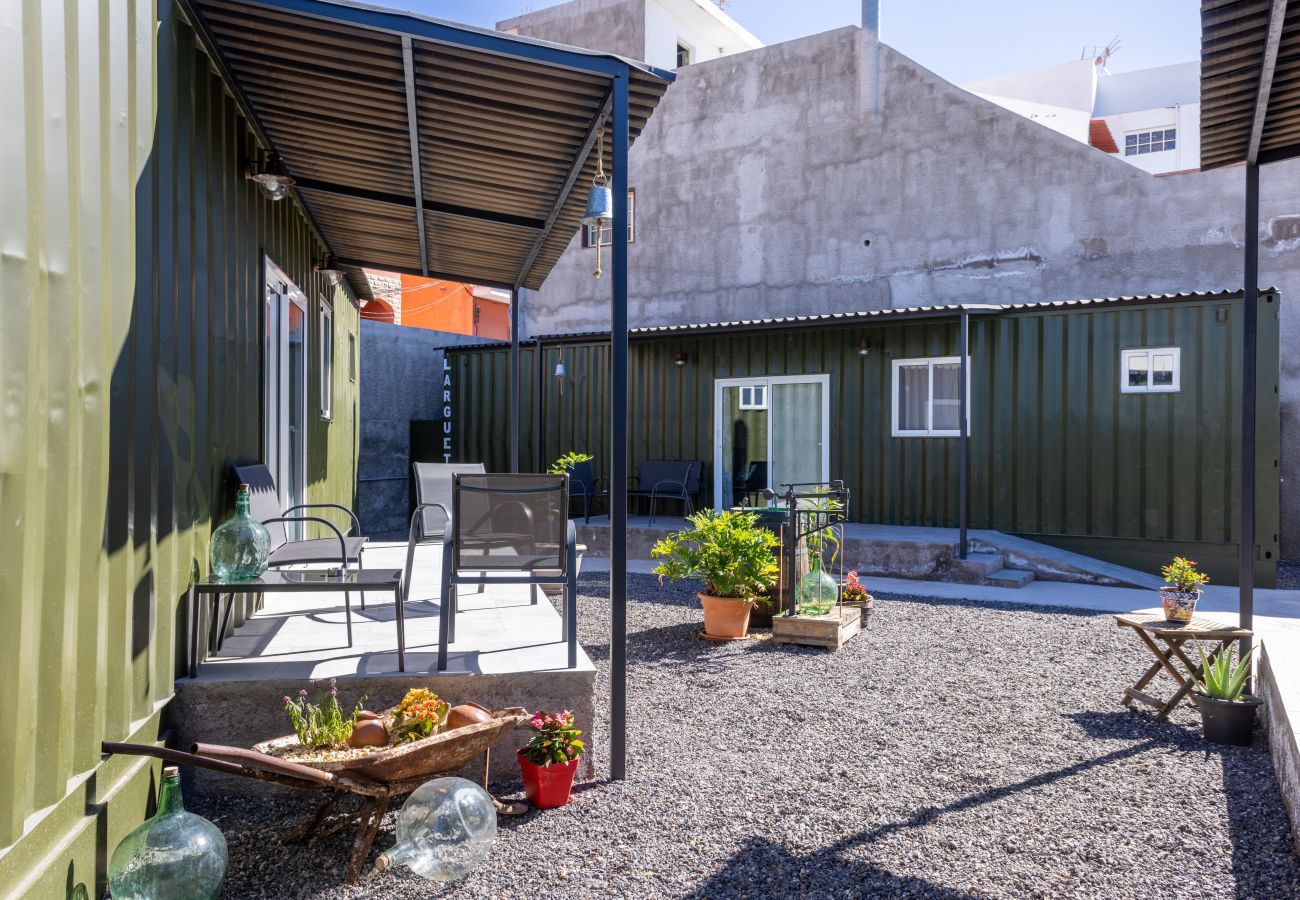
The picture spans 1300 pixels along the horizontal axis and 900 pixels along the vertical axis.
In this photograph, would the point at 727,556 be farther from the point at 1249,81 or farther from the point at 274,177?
the point at 1249,81

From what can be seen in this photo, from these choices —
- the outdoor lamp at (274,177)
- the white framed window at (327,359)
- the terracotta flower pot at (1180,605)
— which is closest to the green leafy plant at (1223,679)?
the terracotta flower pot at (1180,605)

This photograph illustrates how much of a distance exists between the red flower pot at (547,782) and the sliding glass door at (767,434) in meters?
7.28

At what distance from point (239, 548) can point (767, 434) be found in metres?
8.04

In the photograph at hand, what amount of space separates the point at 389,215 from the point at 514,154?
5.49 ft

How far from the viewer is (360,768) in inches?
102

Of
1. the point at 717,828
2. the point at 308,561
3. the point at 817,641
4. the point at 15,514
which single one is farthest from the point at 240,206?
the point at 817,641

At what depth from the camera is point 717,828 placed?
2881mm

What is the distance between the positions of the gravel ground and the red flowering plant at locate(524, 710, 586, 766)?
173mm

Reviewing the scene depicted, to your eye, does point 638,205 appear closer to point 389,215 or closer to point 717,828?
point 389,215

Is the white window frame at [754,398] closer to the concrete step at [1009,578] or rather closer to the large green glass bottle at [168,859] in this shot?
the concrete step at [1009,578]

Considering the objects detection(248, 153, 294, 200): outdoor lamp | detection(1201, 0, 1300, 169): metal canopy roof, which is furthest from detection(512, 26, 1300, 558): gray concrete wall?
detection(248, 153, 294, 200): outdoor lamp

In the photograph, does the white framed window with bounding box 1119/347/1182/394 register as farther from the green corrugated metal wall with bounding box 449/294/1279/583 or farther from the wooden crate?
the wooden crate

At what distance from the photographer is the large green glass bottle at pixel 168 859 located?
86.2 inches

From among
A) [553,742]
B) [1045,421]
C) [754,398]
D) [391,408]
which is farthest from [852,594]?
[391,408]
